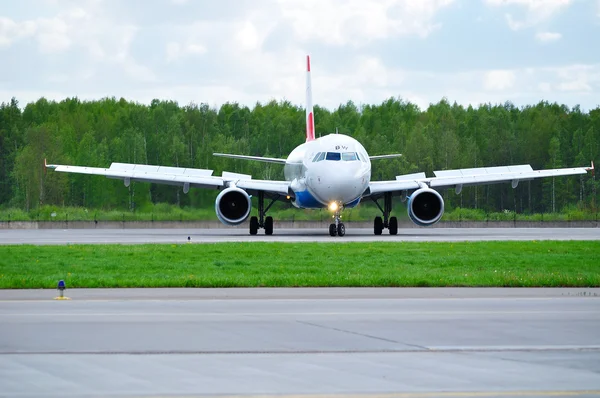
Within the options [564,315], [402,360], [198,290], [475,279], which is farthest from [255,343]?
[475,279]

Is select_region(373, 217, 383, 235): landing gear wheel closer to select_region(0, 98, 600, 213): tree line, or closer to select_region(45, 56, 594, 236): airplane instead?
select_region(45, 56, 594, 236): airplane

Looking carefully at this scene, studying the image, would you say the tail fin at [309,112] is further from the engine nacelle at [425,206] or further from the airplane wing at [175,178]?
the engine nacelle at [425,206]

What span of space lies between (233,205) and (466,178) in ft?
36.7

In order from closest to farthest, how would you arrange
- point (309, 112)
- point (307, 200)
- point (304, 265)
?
1. point (304, 265)
2. point (307, 200)
3. point (309, 112)

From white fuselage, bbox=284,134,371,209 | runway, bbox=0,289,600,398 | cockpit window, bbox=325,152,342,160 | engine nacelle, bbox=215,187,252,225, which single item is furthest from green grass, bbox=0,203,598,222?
runway, bbox=0,289,600,398

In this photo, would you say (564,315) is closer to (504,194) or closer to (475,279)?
(475,279)

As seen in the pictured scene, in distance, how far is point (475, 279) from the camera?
23719 mm

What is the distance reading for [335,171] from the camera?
1832 inches

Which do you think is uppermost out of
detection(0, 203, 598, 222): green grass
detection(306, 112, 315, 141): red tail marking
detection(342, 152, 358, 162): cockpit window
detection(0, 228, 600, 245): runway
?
detection(306, 112, 315, 141): red tail marking

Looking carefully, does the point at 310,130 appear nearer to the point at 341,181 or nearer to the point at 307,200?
the point at 307,200

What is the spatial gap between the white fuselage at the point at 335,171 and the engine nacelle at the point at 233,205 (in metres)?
2.76

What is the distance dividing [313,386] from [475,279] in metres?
13.5

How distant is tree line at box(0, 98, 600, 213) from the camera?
103 m

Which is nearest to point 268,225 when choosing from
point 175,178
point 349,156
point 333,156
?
point 175,178
